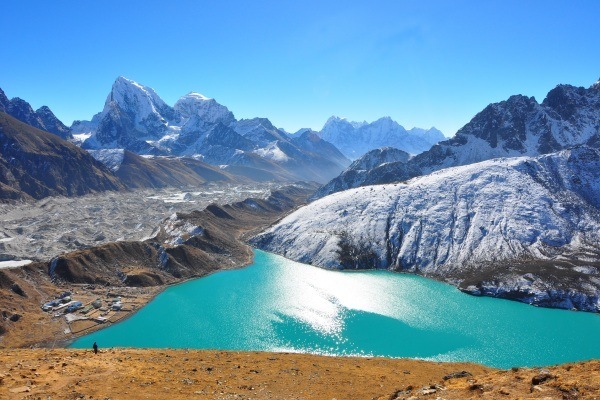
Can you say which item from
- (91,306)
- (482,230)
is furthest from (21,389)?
(482,230)

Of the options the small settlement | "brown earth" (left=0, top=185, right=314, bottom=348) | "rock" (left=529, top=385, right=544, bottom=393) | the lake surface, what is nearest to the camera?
"rock" (left=529, top=385, right=544, bottom=393)

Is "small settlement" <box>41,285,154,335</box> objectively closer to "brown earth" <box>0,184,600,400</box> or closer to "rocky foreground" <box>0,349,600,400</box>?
"brown earth" <box>0,184,600,400</box>

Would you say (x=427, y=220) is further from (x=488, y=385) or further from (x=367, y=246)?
(x=488, y=385)

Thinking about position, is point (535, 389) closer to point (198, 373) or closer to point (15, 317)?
point (198, 373)

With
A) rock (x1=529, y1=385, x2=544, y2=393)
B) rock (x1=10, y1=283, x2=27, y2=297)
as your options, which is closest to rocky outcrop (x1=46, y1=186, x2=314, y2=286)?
rock (x1=10, y1=283, x2=27, y2=297)

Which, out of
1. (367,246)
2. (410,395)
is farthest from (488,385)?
(367,246)
